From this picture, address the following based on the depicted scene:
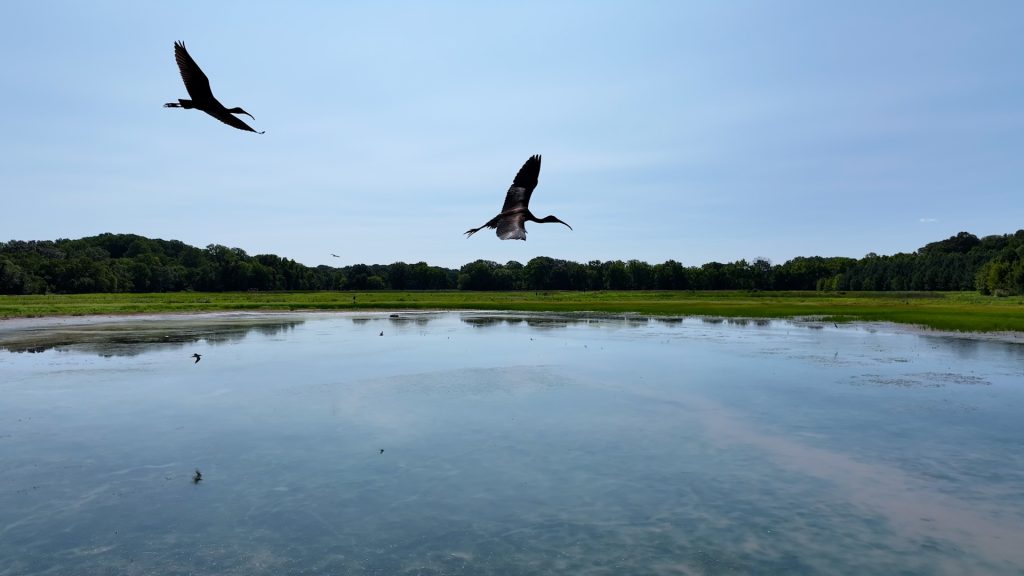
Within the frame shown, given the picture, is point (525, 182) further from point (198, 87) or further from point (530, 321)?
point (530, 321)

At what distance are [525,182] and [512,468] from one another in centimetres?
592

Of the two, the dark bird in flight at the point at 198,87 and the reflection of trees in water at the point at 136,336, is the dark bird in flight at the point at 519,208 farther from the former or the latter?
the reflection of trees in water at the point at 136,336

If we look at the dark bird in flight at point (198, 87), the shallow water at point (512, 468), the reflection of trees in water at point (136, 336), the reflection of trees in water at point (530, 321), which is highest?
the dark bird in flight at point (198, 87)

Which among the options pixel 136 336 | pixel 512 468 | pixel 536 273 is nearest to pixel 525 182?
pixel 512 468

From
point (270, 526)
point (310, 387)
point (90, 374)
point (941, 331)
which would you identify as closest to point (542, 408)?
point (310, 387)

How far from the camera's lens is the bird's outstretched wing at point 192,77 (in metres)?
6.73

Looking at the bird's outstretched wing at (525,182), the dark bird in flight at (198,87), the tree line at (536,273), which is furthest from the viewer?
the tree line at (536,273)

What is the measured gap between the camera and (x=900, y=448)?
13.8 m

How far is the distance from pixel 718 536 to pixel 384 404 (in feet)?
36.0

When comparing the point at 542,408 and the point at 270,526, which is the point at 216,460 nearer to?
the point at 270,526

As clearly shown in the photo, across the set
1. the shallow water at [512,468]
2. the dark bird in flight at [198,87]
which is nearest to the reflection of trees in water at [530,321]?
the shallow water at [512,468]

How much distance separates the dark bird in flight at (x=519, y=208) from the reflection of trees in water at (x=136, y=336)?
26.3 meters

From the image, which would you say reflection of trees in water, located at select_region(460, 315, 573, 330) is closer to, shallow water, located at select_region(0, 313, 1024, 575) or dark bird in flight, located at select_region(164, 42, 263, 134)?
shallow water, located at select_region(0, 313, 1024, 575)

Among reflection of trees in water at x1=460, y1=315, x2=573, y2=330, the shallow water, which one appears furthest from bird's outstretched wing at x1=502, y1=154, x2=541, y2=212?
reflection of trees in water at x1=460, y1=315, x2=573, y2=330
